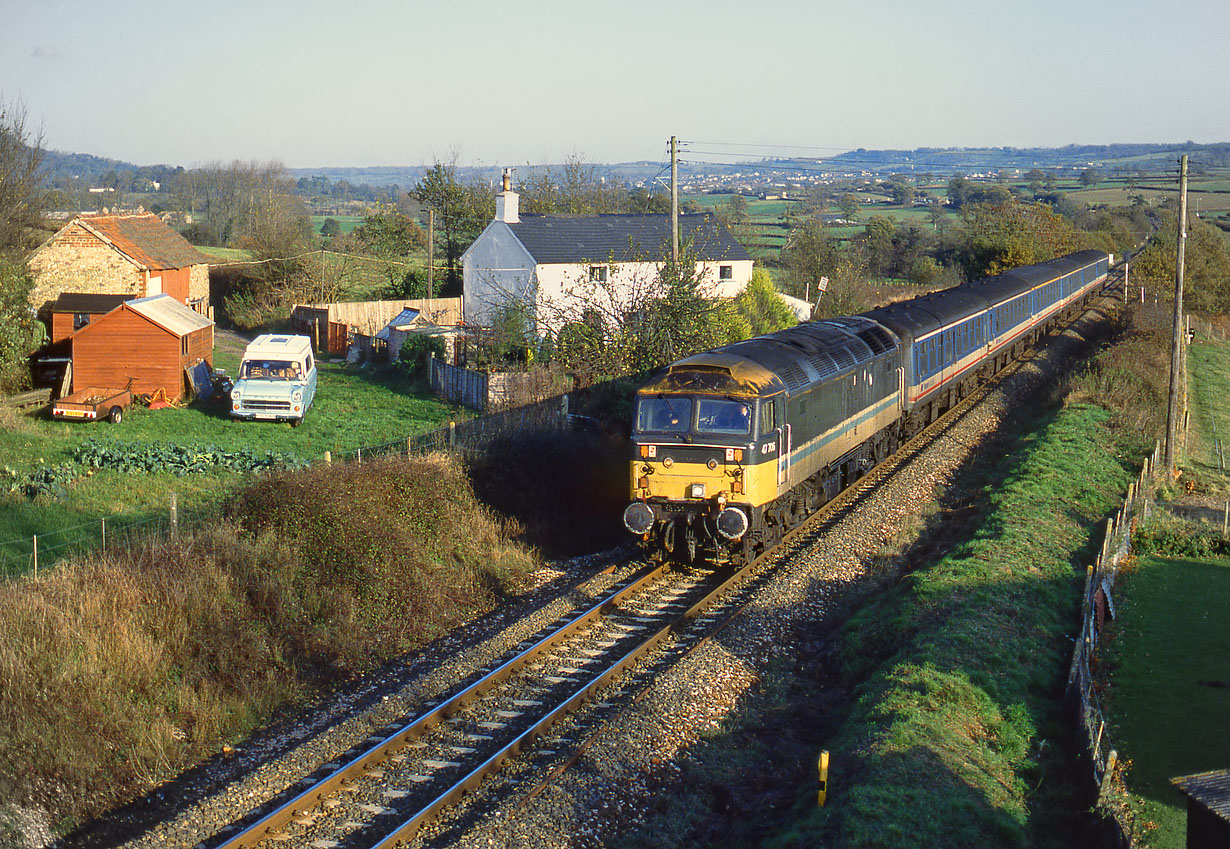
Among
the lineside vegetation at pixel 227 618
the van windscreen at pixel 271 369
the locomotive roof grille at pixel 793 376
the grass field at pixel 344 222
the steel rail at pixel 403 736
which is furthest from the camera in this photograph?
the grass field at pixel 344 222

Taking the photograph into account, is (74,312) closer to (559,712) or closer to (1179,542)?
(559,712)

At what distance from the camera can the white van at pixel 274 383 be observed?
27453 mm

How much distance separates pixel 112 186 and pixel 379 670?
174 meters

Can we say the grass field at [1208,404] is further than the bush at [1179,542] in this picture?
Yes

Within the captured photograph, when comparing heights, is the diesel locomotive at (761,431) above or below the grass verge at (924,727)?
above

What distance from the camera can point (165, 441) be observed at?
24.5 metres

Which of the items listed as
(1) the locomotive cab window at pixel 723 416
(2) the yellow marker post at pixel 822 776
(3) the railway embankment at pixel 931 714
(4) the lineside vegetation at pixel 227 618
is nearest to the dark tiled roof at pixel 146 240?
(4) the lineside vegetation at pixel 227 618

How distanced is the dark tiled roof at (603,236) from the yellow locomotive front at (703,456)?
21709 mm

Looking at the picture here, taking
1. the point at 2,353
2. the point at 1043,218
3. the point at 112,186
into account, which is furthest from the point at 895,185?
the point at 2,353

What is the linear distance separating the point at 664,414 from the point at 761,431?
1.45 m

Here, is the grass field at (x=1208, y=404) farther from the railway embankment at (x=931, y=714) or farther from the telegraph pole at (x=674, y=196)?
the telegraph pole at (x=674, y=196)

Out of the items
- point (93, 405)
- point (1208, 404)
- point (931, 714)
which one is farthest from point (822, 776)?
point (1208, 404)

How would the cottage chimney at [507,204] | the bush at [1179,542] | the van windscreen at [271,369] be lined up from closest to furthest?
the bush at [1179,542] < the van windscreen at [271,369] < the cottage chimney at [507,204]

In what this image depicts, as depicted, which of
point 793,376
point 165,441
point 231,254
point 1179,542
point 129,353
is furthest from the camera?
point 231,254
